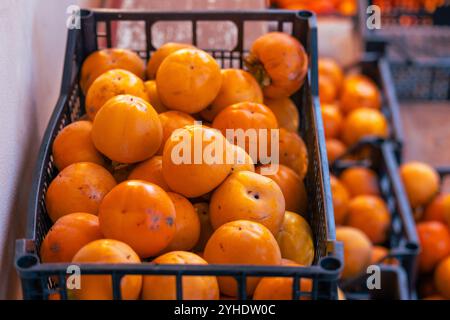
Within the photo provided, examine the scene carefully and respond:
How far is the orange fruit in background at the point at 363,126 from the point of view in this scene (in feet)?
9.37

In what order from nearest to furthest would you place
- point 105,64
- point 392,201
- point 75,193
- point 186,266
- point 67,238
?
point 186,266 < point 67,238 < point 75,193 < point 105,64 < point 392,201

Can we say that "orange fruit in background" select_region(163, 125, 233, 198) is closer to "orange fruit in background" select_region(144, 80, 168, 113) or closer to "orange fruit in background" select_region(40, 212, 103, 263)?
"orange fruit in background" select_region(40, 212, 103, 263)

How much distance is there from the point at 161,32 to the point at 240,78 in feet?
2.47

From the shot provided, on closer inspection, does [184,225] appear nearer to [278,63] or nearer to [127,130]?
[127,130]

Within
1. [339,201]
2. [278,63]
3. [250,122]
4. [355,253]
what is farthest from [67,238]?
[339,201]

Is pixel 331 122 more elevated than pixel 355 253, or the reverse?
pixel 331 122

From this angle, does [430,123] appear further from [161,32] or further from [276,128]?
[276,128]

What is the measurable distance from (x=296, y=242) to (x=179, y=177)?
0.26m

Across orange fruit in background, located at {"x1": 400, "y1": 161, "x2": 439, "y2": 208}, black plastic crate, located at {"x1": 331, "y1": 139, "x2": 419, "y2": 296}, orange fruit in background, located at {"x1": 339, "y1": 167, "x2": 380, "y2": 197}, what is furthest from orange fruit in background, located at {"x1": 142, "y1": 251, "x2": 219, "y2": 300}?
orange fruit in background, located at {"x1": 400, "y1": 161, "x2": 439, "y2": 208}

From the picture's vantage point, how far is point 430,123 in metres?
3.32

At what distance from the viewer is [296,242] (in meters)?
1.25
